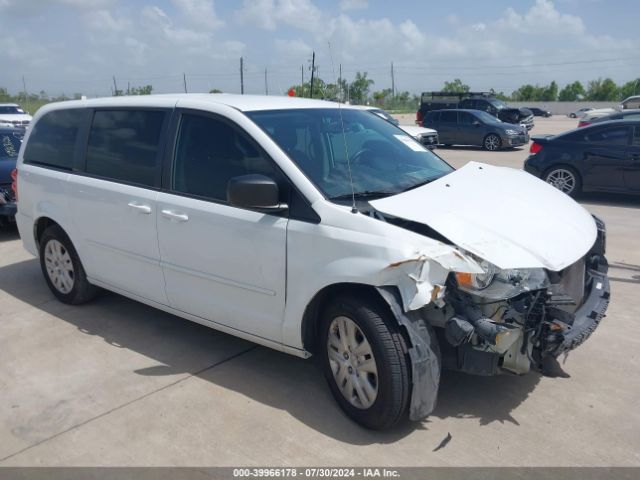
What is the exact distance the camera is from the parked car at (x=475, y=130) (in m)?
20.7

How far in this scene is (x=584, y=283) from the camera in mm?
3869

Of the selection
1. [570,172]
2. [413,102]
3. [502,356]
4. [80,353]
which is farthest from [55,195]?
[413,102]

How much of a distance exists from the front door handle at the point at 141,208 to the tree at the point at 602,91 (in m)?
86.8

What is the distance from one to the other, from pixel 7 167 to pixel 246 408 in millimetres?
6658

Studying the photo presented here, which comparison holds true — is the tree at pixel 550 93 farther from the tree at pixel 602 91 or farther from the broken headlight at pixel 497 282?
the broken headlight at pixel 497 282

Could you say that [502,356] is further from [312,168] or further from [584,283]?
[312,168]

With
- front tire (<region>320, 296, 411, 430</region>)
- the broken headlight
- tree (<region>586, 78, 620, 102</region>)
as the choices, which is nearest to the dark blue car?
front tire (<region>320, 296, 411, 430</region>)

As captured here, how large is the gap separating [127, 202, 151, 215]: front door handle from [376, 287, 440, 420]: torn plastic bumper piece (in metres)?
1.96

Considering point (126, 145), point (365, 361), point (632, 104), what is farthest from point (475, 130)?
point (365, 361)

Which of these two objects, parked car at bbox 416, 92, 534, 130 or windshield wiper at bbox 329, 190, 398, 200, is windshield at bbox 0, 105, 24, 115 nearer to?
parked car at bbox 416, 92, 534, 130

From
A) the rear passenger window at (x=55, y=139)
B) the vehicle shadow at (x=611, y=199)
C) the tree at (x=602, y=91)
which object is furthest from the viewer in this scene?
the tree at (x=602, y=91)

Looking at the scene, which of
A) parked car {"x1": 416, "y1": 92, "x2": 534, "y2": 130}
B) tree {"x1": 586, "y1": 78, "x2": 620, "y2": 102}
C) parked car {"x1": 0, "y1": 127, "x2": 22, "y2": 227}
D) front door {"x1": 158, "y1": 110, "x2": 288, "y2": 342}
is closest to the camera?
front door {"x1": 158, "y1": 110, "x2": 288, "y2": 342}

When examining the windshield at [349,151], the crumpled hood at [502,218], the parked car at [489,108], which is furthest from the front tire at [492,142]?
the crumpled hood at [502,218]

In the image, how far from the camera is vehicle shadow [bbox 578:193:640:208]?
10133mm
